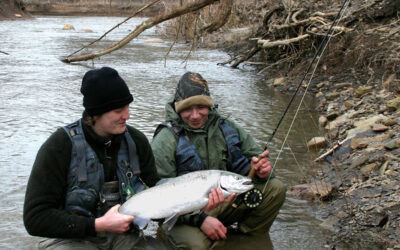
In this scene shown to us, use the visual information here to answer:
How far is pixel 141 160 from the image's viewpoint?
3.34m

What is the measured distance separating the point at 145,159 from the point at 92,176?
408 millimetres

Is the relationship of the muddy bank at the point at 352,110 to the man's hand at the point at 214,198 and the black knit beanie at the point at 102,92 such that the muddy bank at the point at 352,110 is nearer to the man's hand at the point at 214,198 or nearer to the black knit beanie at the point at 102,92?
the man's hand at the point at 214,198

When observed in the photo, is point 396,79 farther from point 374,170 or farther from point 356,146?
point 374,170

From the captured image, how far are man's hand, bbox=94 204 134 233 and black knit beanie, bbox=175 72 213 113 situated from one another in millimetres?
1169

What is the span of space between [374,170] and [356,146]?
0.99m

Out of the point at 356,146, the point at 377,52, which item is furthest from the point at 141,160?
the point at 377,52

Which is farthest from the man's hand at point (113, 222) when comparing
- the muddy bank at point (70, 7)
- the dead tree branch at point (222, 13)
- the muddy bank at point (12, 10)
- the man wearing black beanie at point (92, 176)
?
the muddy bank at point (70, 7)

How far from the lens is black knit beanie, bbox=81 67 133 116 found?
3002mm

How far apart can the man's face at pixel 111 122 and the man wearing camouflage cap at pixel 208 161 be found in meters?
0.76

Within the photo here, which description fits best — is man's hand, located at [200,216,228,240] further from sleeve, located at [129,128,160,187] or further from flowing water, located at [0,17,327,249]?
flowing water, located at [0,17,327,249]

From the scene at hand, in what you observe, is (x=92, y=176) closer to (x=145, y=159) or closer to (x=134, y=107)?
(x=145, y=159)

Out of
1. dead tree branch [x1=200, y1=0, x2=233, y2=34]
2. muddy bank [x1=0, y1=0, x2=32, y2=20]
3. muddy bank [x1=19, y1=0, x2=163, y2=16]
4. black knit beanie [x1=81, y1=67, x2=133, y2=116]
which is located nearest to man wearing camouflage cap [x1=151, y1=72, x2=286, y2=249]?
black knit beanie [x1=81, y1=67, x2=133, y2=116]

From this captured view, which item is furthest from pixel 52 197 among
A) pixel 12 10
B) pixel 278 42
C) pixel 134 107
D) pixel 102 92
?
pixel 12 10

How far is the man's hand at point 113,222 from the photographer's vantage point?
9.55 ft
